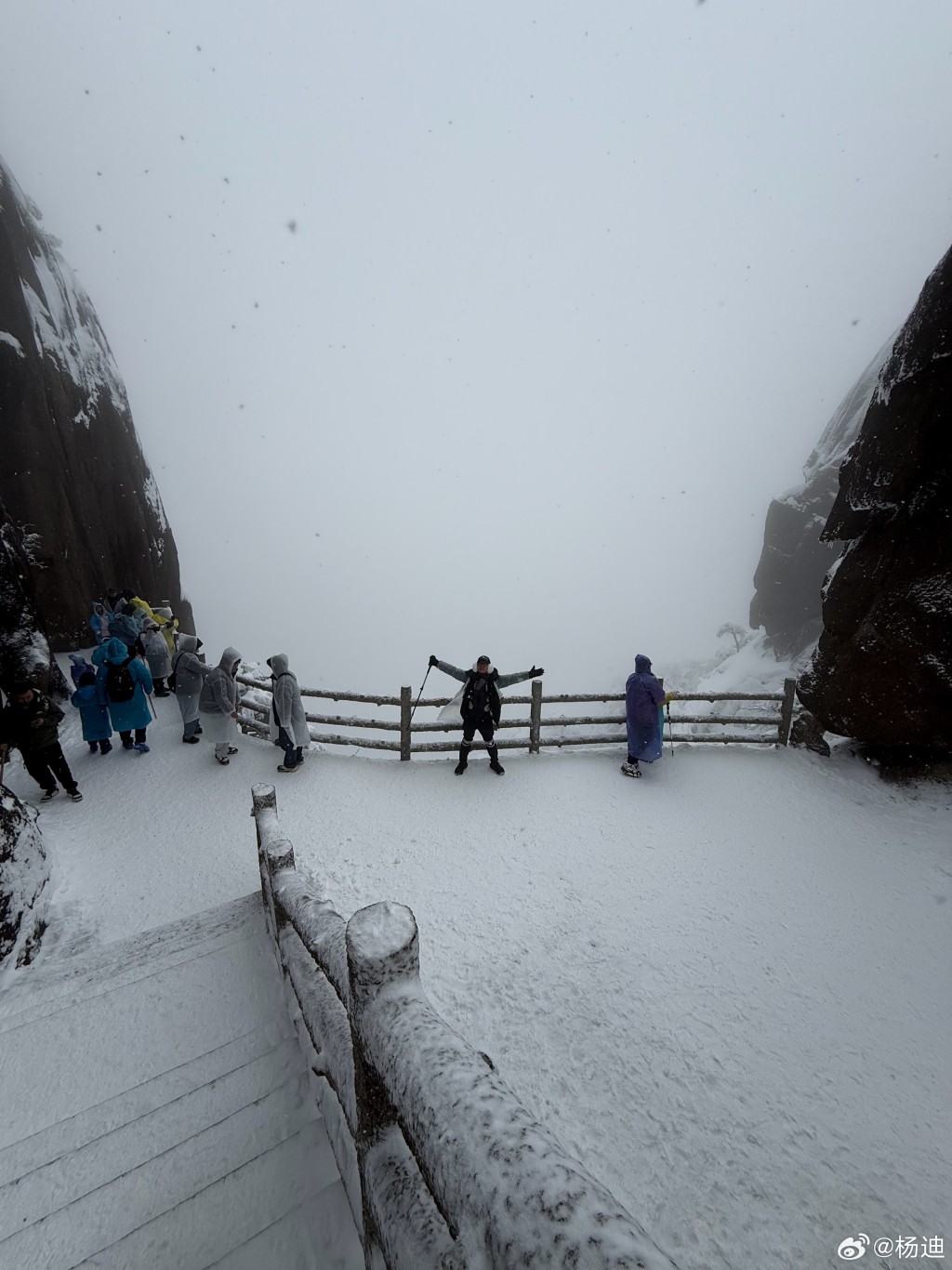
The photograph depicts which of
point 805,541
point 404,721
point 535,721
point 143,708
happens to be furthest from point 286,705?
point 805,541

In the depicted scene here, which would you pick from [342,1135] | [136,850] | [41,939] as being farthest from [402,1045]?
[136,850]

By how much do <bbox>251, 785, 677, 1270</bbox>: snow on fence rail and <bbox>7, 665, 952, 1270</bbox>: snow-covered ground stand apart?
4.91 ft

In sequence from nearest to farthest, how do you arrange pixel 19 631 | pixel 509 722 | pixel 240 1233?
pixel 240 1233
pixel 509 722
pixel 19 631

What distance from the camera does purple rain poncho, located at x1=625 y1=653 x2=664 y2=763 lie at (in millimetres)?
6539

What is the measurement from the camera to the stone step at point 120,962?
2.72 m

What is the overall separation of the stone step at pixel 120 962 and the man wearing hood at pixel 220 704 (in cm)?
332

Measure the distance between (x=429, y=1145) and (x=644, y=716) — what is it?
5.93 m

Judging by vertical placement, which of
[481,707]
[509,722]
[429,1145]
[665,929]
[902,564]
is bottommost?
[665,929]

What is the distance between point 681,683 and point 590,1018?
106 ft

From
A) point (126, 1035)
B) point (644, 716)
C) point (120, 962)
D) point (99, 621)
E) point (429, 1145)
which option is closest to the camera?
point (429, 1145)

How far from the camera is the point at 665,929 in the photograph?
414 cm

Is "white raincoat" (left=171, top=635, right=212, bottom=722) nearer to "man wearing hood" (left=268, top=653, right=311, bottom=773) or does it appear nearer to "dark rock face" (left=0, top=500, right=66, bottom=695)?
"man wearing hood" (left=268, top=653, right=311, bottom=773)

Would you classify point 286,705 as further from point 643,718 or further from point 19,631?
point 19,631

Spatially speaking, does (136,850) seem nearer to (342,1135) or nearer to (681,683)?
(342,1135)
